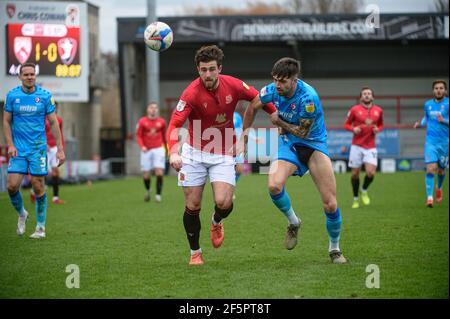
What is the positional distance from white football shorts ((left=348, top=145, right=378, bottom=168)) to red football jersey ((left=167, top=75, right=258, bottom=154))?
7781 millimetres

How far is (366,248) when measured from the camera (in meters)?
9.07

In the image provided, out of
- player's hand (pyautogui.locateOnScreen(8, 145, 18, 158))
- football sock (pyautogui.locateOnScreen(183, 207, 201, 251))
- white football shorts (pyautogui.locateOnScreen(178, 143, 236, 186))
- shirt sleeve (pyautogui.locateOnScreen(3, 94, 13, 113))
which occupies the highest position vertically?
shirt sleeve (pyautogui.locateOnScreen(3, 94, 13, 113))

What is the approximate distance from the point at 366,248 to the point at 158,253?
2.46 m

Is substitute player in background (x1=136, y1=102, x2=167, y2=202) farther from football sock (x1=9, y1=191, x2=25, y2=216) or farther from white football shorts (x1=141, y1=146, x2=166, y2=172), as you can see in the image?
football sock (x1=9, y1=191, x2=25, y2=216)

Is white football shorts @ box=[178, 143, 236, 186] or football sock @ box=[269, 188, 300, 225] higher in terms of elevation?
white football shorts @ box=[178, 143, 236, 186]

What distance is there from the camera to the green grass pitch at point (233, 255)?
660 cm

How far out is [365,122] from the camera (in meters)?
15.6

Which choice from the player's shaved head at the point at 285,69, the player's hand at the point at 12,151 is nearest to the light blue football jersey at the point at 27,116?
the player's hand at the point at 12,151

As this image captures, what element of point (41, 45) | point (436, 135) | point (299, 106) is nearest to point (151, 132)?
point (436, 135)

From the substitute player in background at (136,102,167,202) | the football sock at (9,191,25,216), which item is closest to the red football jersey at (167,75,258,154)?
the football sock at (9,191,25,216)

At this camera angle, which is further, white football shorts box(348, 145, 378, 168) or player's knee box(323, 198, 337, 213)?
white football shorts box(348, 145, 378, 168)

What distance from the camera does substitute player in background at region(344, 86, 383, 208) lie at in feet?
50.9

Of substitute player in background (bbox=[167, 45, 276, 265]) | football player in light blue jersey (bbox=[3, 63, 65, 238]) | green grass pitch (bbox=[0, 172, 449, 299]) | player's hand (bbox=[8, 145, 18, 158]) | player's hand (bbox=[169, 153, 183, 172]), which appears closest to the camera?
green grass pitch (bbox=[0, 172, 449, 299])
